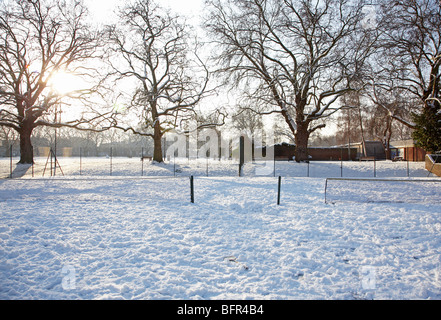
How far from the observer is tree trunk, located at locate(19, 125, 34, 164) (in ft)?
82.9

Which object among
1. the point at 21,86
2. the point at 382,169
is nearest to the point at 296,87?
the point at 382,169

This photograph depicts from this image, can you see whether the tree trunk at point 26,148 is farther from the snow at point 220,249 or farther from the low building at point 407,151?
the low building at point 407,151

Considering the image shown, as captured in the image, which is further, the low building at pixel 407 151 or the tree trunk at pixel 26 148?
the low building at pixel 407 151

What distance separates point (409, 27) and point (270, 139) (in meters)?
33.1

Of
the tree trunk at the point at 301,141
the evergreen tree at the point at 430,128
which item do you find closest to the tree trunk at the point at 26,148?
the tree trunk at the point at 301,141

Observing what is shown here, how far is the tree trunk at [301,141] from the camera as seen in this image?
23.8m

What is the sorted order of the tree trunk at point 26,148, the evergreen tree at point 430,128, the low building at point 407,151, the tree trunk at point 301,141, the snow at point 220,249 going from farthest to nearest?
the low building at point 407,151
the tree trunk at point 26,148
the tree trunk at point 301,141
the evergreen tree at point 430,128
the snow at point 220,249

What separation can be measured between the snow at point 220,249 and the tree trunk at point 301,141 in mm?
15831

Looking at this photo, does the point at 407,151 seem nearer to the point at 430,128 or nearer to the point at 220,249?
the point at 430,128

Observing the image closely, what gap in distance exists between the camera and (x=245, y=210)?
7.69 m

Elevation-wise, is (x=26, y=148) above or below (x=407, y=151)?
below

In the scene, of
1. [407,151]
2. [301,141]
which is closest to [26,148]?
[301,141]

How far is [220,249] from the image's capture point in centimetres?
470

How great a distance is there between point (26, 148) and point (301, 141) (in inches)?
1122
